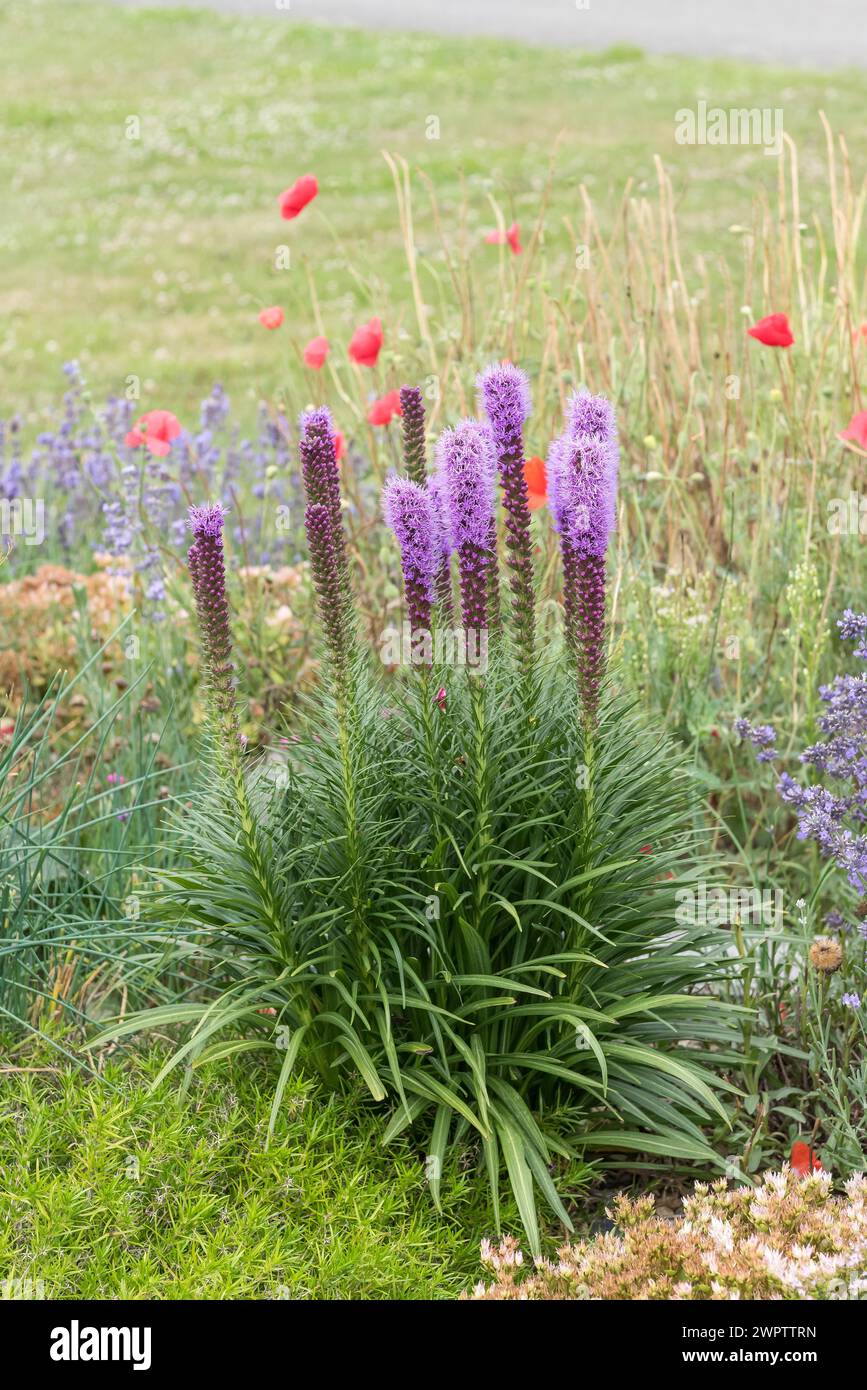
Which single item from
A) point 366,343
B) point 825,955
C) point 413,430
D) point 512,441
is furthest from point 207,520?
point 366,343

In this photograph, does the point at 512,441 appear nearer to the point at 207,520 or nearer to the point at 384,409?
the point at 207,520

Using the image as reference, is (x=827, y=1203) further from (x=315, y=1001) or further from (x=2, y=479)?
(x=2, y=479)

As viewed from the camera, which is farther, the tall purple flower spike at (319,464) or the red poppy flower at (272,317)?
the red poppy flower at (272,317)

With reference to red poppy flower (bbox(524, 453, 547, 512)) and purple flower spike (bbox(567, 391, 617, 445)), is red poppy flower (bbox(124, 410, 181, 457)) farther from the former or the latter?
purple flower spike (bbox(567, 391, 617, 445))

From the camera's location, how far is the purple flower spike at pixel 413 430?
9.73 ft

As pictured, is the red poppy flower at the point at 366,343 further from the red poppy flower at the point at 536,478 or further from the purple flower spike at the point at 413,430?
the purple flower spike at the point at 413,430

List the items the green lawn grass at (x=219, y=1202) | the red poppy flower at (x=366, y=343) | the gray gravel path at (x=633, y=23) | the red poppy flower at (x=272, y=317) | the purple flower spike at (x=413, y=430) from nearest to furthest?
the green lawn grass at (x=219, y=1202) < the purple flower spike at (x=413, y=430) < the red poppy flower at (x=366, y=343) < the red poppy flower at (x=272, y=317) < the gray gravel path at (x=633, y=23)

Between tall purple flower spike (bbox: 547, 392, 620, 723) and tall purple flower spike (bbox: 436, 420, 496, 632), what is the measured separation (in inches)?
5.7

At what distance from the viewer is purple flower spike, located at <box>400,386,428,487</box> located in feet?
9.73

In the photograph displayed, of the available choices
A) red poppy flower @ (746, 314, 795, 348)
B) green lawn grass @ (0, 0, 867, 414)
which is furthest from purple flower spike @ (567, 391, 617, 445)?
green lawn grass @ (0, 0, 867, 414)

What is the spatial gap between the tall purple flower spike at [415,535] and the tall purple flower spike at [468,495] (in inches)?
1.6

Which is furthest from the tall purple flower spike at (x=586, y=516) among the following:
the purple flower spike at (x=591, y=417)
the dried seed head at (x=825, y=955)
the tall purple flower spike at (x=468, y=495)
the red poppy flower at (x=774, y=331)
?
the red poppy flower at (x=774, y=331)
